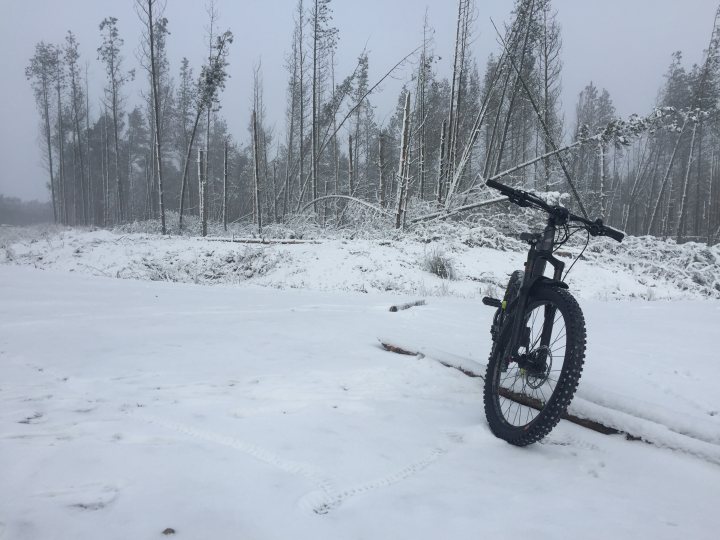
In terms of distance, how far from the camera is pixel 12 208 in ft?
212

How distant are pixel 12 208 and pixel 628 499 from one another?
8571 centimetres

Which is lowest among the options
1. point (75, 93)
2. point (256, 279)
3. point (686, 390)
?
point (256, 279)

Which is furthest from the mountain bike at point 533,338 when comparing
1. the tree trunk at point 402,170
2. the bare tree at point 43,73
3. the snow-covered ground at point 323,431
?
the bare tree at point 43,73

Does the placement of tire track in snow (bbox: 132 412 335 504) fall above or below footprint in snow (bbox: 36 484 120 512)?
below

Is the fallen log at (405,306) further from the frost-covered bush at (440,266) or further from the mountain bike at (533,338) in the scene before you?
the frost-covered bush at (440,266)

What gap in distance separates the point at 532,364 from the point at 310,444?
4.43 ft

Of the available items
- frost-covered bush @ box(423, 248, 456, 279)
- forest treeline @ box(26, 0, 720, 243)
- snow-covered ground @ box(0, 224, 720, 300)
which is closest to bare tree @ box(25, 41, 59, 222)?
forest treeline @ box(26, 0, 720, 243)

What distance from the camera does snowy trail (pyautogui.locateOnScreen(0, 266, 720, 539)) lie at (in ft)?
4.32

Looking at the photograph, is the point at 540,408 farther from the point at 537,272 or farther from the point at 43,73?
the point at 43,73

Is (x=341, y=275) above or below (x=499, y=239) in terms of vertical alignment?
below

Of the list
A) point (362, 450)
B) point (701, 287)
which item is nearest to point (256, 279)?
point (362, 450)

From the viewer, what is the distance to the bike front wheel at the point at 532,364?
1.99 m

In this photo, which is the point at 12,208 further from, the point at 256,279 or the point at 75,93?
the point at 256,279

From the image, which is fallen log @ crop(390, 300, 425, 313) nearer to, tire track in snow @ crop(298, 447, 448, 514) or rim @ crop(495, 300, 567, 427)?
rim @ crop(495, 300, 567, 427)
